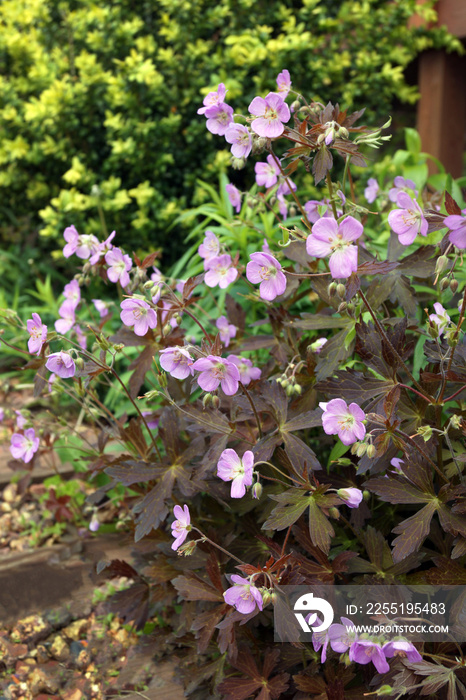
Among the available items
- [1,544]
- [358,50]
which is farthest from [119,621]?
[358,50]

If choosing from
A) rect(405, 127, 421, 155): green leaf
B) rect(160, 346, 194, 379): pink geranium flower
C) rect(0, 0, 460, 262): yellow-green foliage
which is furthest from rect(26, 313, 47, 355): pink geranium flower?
rect(405, 127, 421, 155): green leaf

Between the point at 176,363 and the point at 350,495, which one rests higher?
the point at 176,363

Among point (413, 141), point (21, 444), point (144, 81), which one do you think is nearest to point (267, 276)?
point (21, 444)

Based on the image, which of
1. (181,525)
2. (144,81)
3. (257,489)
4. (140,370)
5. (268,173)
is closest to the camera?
(257,489)

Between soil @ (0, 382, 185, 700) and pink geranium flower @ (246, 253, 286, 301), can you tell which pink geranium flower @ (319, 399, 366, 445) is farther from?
soil @ (0, 382, 185, 700)

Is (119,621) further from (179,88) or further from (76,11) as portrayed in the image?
(76,11)

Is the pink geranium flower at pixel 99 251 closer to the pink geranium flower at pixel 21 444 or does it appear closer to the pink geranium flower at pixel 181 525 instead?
the pink geranium flower at pixel 21 444

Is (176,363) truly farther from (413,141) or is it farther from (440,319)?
(413,141)
